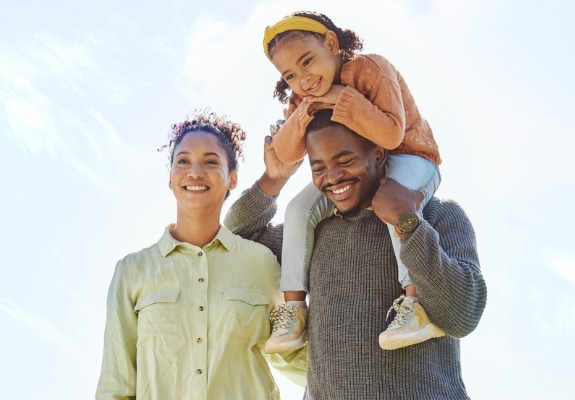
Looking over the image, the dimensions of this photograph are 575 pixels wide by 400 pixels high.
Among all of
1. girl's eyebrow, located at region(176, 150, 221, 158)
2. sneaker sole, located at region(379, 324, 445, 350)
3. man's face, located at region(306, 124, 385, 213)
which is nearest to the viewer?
sneaker sole, located at region(379, 324, 445, 350)

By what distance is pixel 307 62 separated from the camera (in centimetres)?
424

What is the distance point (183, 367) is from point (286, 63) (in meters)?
1.75

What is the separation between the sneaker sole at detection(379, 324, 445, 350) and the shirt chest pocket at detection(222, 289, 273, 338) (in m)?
0.83

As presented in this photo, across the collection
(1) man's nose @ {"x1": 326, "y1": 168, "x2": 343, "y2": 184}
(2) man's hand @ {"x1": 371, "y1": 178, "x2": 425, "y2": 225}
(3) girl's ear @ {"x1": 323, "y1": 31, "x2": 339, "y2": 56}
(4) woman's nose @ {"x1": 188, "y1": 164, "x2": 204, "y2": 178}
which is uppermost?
(3) girl's ear @ {"x1": 323, "y1": 31, "x2": 339, "y2": 56}

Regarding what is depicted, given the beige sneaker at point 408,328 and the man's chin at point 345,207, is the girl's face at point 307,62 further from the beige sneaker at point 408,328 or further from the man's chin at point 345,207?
the beige sneaker at point 408,328

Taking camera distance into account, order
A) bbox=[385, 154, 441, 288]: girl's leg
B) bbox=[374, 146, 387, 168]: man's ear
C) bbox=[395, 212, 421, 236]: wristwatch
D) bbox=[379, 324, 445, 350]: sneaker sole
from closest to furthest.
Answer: bbox=[379, 324, 445, 350]: sneaker sole
bbox=[395, 212, 421, 236]: wristwatch
bbox=[385, 154, 441, 288]: girl's leg
bbox=[374, 146, 387, 168]: man's ear

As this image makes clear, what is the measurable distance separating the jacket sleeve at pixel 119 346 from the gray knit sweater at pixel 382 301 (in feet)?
3.28

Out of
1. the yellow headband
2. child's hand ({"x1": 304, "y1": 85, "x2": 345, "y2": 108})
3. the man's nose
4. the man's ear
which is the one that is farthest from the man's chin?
the yellow headband

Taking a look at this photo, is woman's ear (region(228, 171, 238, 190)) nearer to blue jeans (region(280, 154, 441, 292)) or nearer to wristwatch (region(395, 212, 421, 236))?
blue jeans (region(280, 154, 441, 292))

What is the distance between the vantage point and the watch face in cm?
388

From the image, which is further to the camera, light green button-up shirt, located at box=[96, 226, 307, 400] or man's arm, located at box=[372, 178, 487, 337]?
light green button-up shirt, located at box=[96, 226, 307, 400]

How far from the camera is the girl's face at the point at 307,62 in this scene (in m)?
4.23

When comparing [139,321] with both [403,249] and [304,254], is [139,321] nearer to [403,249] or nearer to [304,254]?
[304,254]

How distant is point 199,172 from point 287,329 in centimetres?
107
